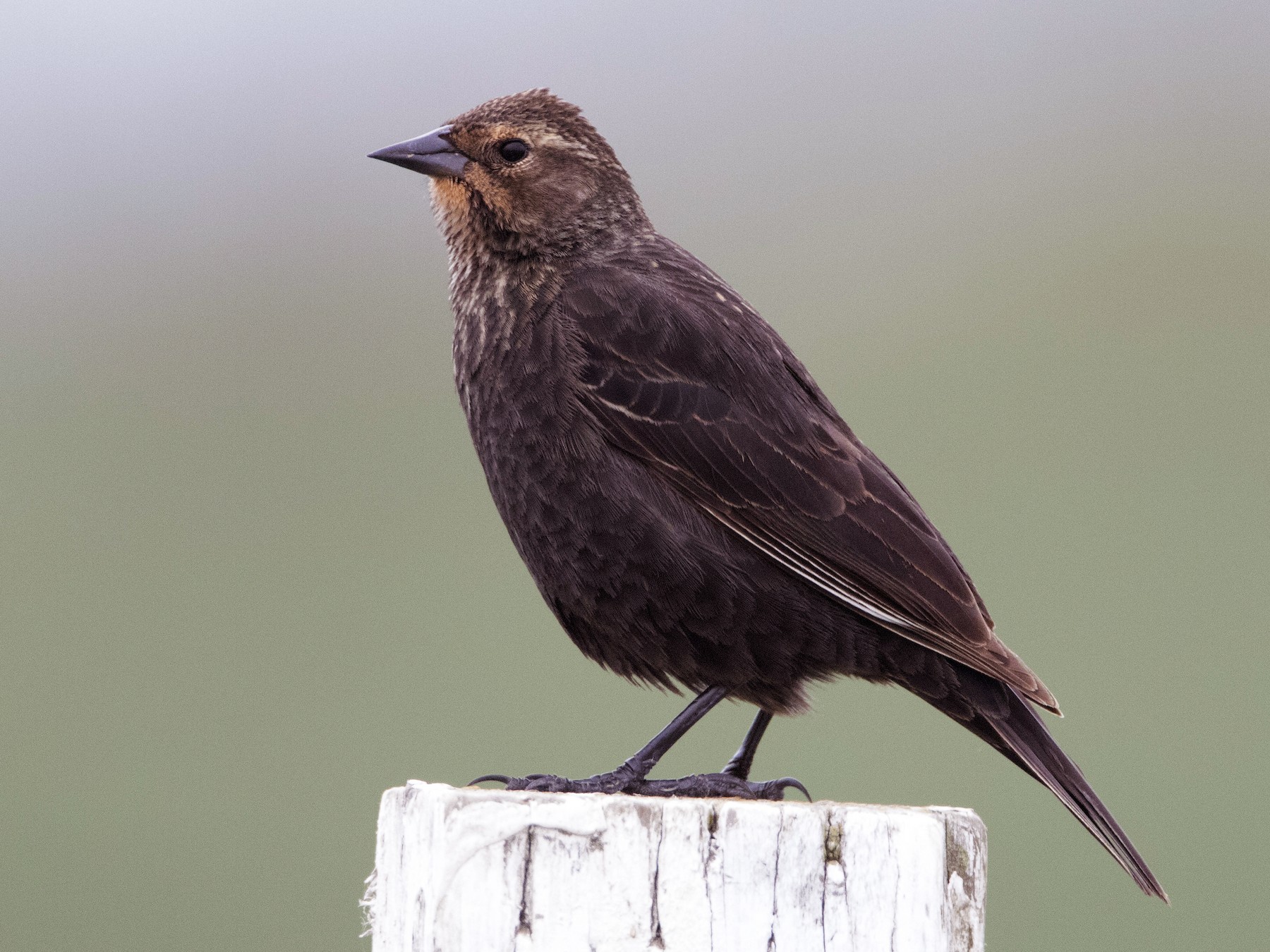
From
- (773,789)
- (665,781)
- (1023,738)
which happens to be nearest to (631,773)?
(665,781)

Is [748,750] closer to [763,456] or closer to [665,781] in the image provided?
[665,781]

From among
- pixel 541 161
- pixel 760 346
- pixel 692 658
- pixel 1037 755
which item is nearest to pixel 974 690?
pixel 1037 755

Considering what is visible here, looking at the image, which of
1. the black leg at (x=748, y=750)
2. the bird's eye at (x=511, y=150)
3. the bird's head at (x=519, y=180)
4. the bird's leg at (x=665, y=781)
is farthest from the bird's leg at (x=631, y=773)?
the bird's eye at (x=511, y=150)

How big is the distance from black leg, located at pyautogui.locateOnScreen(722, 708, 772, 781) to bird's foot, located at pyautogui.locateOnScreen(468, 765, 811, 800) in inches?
20.2

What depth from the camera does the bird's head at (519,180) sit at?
3852 millimetres

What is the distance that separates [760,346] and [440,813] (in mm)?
1775

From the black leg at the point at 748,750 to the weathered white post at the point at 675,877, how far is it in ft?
4.78

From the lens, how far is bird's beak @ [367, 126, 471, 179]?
12.9ft

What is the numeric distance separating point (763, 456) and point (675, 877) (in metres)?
1.48

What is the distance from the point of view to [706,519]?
347 centimetres

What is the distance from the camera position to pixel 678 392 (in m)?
3.58

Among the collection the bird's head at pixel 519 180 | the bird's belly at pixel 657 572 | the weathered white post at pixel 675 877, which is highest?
the bird's head at pixel 519 180

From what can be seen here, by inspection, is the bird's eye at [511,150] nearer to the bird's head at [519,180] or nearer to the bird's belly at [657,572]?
the bird's head at [519,180]

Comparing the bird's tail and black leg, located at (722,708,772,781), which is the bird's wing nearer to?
the bird's tail
